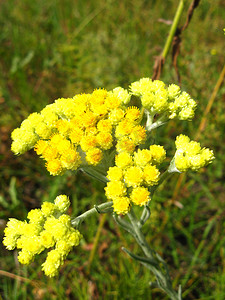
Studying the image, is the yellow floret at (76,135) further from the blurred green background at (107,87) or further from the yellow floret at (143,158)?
the blurred green background at (107,87)

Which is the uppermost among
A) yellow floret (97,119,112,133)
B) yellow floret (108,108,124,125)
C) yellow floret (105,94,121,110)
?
yellow floret (105,94,121,110)

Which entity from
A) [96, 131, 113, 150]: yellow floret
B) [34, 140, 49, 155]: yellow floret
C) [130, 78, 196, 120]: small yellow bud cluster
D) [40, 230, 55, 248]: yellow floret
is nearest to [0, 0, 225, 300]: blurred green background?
[130, 78, 196, 120]: small yellow bud cluster

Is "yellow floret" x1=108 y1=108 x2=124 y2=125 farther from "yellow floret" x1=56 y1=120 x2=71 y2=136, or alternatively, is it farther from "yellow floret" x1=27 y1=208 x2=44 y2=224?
"yellow floret" x1=27 y1=208 x2=44 y2=224

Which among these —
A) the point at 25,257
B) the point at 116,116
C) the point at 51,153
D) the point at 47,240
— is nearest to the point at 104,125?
the point at 116,116

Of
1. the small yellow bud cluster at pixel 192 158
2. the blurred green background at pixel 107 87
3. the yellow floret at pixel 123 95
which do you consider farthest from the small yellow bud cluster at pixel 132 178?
the blurred green background at pixel 107 87

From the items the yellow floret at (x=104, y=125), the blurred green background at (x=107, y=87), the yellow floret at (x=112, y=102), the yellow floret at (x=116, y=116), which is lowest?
the blurred green background at (x=107, y=87)
